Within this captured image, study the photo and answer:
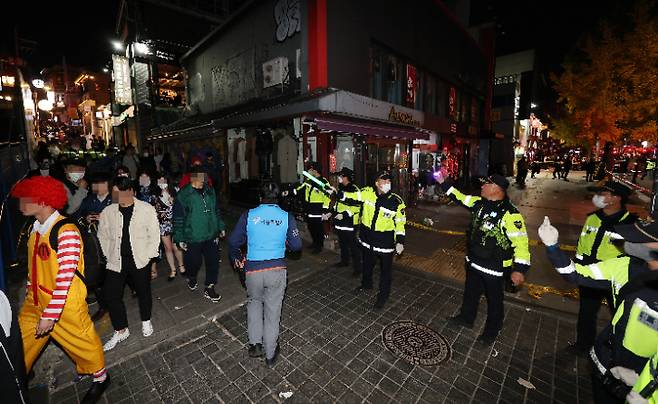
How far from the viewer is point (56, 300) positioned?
274 centimetres

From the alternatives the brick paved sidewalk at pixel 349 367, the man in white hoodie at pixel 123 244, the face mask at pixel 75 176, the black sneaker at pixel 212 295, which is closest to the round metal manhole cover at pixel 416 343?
the brick paved sidewalk at pixel 349 367

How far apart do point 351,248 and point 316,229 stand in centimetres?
155

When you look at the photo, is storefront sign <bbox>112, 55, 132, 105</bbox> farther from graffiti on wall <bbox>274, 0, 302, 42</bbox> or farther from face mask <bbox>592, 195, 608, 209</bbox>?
face mask <bbox>592, 195, 608, 209</bbox>

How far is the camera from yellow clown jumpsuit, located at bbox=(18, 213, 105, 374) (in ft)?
9.12

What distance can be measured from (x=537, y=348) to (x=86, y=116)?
2142 inches

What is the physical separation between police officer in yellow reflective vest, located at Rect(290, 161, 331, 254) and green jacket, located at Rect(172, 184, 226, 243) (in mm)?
2915

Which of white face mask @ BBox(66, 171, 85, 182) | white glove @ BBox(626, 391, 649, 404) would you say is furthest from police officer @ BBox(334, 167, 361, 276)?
white face mask @ BBox(66, 171, 85, 182)

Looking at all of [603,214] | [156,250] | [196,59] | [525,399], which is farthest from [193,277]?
[196,59]

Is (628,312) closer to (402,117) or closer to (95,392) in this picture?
(95,392)

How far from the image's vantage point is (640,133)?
63.4 ft

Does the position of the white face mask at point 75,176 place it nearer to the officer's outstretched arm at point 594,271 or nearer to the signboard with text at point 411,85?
the officer's outstretched arm at point 594,271

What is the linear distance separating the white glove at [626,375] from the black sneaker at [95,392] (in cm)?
475

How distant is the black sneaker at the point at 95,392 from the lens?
10.3 feet

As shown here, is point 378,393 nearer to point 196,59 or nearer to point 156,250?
point 156,250
